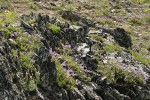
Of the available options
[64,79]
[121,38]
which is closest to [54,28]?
[64,79]

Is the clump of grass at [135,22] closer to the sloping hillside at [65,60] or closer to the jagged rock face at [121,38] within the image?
the sloping hillside at [65,60]

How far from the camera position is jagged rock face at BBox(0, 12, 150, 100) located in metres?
8.20

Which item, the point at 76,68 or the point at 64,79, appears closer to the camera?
the point at 64,79

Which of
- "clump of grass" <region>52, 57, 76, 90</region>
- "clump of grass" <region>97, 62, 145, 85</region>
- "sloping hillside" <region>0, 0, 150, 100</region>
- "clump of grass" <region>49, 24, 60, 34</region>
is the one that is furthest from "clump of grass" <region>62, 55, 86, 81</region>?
"clump of grass" <region>49, 24, 60, 34</region>

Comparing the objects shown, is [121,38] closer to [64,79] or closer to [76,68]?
[76,68]

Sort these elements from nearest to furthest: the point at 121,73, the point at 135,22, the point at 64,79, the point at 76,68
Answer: the point at 64,79 < the point at 76,68 < the point at 121,73 < the point at 135,22

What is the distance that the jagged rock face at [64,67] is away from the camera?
8.20m

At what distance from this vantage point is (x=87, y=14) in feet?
61.4

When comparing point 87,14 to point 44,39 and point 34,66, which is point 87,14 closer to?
point 44,39

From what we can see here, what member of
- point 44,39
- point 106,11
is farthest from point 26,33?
point 106,11

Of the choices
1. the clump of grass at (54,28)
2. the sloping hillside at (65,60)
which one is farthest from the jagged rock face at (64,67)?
the clump of grass at (54,28)

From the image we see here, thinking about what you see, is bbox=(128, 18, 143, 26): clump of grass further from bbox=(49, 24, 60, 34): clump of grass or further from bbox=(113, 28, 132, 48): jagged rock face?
bbox=(49, 24, 60, 34): clump of grass

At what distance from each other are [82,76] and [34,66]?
1903mm

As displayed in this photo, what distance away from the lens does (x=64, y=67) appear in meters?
10.3
